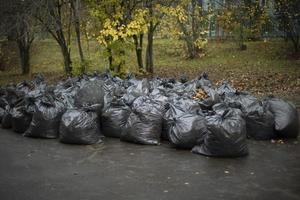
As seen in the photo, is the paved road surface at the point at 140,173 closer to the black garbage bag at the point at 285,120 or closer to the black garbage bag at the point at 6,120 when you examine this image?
the black garbage bag at the point at 285,120

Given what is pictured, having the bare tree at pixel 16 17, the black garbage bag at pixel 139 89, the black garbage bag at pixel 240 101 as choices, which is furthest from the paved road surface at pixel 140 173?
the bare tree at pixel 16 17

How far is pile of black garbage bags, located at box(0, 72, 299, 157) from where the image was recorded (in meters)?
6.29

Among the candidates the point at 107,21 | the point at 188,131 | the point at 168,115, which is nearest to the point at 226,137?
the point at 188,131

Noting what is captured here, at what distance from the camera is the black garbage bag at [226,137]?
6.13 m

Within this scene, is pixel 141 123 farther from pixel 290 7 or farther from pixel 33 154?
pixel 290 7

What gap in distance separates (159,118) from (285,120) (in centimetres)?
189

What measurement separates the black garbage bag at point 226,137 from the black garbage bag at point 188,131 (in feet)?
0.68

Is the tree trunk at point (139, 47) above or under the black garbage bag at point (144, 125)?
above

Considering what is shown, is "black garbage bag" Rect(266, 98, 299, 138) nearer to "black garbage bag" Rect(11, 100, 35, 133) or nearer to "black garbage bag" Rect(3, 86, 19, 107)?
"black garbage bag" Rect(11, 100, 35, 133)

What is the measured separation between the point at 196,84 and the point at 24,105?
3109 millimetres

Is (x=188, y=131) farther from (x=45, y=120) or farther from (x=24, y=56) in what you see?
(x=24, y=56)

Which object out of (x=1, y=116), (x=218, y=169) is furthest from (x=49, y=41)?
(x=218, y=169)

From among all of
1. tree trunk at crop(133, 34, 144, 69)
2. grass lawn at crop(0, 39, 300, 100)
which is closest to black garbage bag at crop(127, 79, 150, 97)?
grass lawn at crop(0, 39, 300, 100)

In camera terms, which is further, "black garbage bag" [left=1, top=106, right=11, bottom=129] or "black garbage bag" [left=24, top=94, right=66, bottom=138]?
"black garbage bag" [left=1, top=106, right=11, bottom=129]
